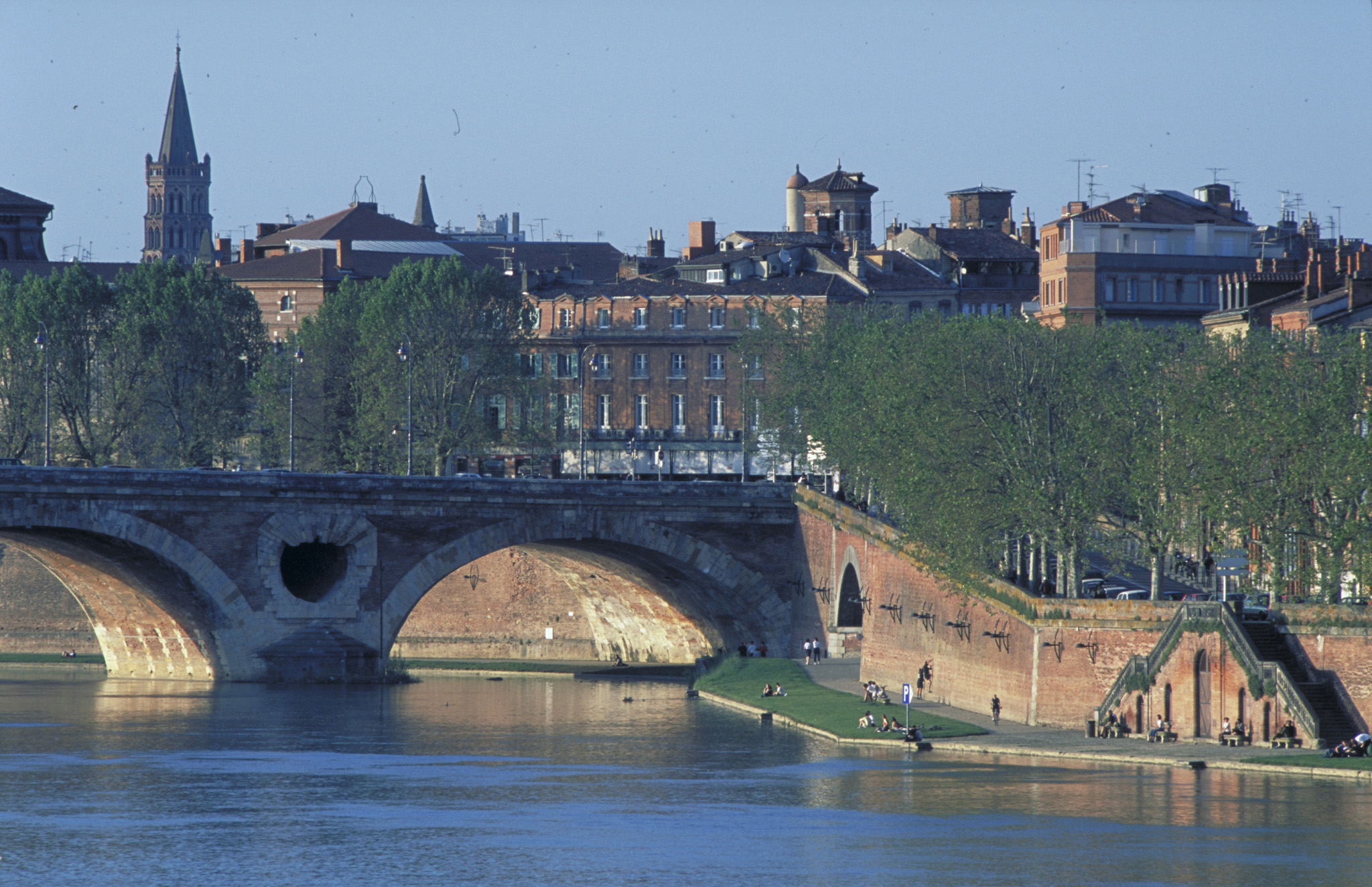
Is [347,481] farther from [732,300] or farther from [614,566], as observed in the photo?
[732,300]

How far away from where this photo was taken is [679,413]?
14250 cm

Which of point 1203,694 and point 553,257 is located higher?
point 553,257

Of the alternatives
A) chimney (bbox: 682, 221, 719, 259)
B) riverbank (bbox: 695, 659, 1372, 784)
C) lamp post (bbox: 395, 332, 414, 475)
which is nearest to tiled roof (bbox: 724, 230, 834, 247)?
chimney (bbox: 682, 221, 719, 259)

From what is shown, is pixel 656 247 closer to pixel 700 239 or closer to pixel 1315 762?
pixel 700 239

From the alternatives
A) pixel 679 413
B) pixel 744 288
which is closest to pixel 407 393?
pixel 679 413

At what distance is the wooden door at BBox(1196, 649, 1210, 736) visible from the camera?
228 ft

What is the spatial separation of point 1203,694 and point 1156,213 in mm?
56804

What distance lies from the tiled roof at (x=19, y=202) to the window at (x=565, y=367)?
4104 centimetres

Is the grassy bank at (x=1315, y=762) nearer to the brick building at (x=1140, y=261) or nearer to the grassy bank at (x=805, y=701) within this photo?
the grassy bank at (x=805, y=701)

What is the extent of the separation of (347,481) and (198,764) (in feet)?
74.3

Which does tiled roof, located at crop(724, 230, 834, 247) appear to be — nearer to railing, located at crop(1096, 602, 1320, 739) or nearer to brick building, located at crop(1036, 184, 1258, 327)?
brick building, located at crop(1036, 184, 1258, 327)

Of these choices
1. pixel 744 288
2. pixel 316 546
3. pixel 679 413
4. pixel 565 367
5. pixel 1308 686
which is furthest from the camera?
pixel 565 367

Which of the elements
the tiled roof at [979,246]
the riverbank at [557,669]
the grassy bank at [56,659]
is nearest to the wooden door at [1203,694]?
the riverbank at [557,669]

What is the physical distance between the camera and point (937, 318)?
10650 centimetres
